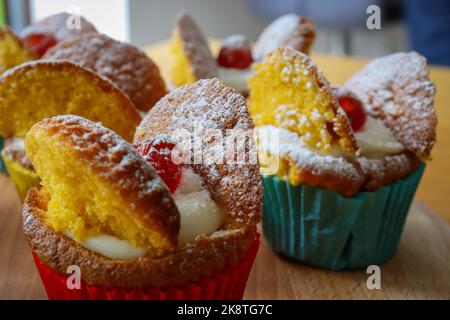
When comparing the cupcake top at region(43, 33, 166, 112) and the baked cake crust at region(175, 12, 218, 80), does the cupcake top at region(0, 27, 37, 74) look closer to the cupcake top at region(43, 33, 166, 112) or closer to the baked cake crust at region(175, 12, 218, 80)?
the cupcake top at region(43, 33, 166, 112)

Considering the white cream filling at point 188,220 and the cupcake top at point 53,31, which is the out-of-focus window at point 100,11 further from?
the white cream filling at point 188,220

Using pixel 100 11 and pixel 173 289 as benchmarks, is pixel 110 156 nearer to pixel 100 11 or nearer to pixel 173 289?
pixel 173 289

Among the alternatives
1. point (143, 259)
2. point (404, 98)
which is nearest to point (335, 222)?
point (404, 98)

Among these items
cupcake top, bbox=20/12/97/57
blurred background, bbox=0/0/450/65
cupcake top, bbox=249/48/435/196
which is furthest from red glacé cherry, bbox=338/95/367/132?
blurred background, bbox=0/0/450/65
